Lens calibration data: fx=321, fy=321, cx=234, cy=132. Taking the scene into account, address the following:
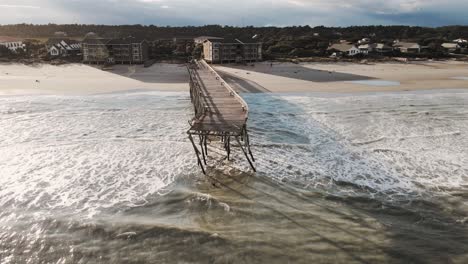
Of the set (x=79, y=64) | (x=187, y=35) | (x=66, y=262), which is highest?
(x=187, y=35)

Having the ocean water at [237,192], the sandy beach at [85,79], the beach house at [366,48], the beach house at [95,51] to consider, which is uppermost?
the beach house at [366,48]

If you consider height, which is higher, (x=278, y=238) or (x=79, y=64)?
(x=79, y=64)

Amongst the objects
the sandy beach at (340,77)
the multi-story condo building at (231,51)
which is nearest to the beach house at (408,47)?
the sandy beach at (340,77)

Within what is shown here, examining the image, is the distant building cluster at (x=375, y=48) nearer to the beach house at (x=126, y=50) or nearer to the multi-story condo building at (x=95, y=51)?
the beach house at (x=126, y=50)

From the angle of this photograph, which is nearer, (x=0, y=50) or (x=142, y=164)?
(x=142, y=164)

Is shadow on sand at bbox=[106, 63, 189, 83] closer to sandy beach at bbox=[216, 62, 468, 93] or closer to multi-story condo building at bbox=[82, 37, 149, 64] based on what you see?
multi-story condo building at bbox=[82, 37, 149, 64]

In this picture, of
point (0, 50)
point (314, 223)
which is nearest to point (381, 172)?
point (314, 223)

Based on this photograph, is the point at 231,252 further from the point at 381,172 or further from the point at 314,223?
the point at 381,172
